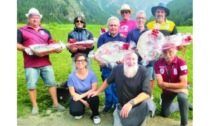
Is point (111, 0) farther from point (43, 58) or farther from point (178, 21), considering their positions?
point (43, 58)

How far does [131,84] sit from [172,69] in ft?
2.18

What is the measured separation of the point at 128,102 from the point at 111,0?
2651 millimetres

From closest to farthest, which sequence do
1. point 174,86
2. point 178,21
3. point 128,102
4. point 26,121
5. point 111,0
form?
point 128,102
point 174,86
point 26,121
point 178,21
point 111,0

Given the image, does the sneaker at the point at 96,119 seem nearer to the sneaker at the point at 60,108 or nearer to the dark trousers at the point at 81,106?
the dark trousers at the point at 81,106

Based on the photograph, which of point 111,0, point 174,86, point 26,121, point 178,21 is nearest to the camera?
point 174,86

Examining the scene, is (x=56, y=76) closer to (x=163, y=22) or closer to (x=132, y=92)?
(x=163, y=22)

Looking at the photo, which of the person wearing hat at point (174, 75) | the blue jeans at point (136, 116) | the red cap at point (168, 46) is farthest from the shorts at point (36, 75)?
the red cap at point (168, 46)

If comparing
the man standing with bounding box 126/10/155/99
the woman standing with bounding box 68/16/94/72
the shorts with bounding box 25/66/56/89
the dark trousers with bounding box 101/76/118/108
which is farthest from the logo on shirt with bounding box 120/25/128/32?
the shorts with bounding box 25/66/56/89

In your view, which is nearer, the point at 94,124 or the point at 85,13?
the point at 94,124

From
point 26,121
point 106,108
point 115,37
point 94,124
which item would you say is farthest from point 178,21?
point 26,121

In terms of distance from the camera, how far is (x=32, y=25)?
4465mm

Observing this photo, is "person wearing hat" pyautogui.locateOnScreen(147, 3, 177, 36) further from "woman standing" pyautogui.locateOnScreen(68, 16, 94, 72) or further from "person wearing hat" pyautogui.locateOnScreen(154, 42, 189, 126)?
"woman standing" pyautogui.locateOnScreen(68, 16, 94, 72)

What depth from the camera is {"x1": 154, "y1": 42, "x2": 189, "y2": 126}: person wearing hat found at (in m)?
4.05
